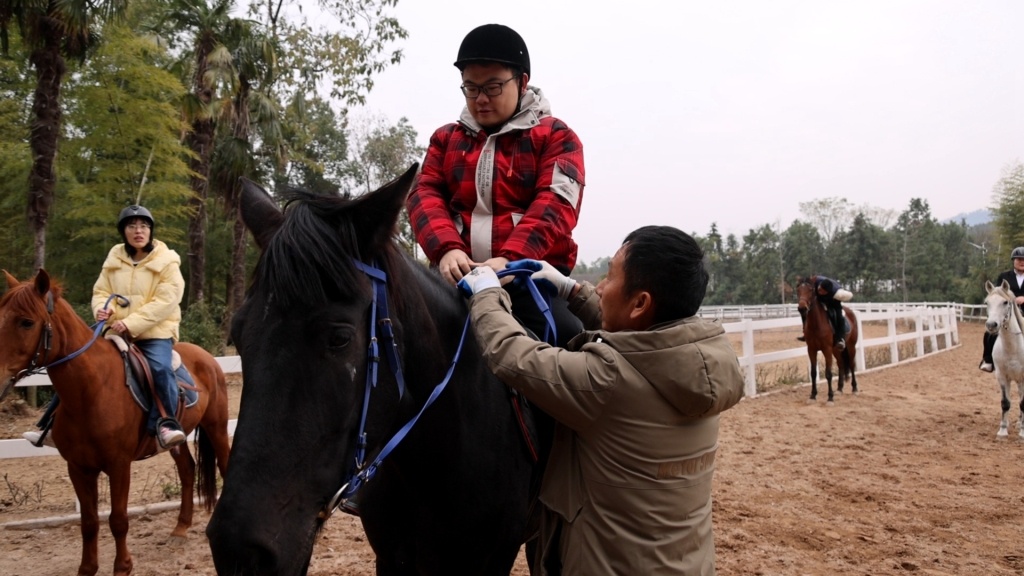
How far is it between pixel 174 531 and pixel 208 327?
9.66 meters

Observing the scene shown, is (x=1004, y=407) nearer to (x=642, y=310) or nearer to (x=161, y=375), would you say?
(x=642, y=310)

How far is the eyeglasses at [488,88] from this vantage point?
260cm

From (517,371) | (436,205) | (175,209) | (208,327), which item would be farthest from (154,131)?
(517,371)

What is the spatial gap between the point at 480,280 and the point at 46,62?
41.7ft

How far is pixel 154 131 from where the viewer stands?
16.2 metres

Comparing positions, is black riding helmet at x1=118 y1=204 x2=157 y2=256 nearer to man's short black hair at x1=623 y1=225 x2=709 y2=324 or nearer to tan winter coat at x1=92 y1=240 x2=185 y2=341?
tan winter coat at x1=92 y1=240 x2=185 y2=341

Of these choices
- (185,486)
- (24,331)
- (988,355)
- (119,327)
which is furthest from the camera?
(988,355)

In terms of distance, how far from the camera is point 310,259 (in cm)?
163

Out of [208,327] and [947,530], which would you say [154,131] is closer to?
[208,327]

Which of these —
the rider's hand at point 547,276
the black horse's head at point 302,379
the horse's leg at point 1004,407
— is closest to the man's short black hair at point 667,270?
the rider's hand at point 547,276

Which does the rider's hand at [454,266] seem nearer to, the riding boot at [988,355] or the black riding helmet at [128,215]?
the black riding helmet at [128,215]

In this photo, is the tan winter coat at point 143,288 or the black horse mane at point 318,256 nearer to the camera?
the black horse mane at point 318,256

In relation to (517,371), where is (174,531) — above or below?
below

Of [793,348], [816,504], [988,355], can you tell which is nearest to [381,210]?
[816,504]
